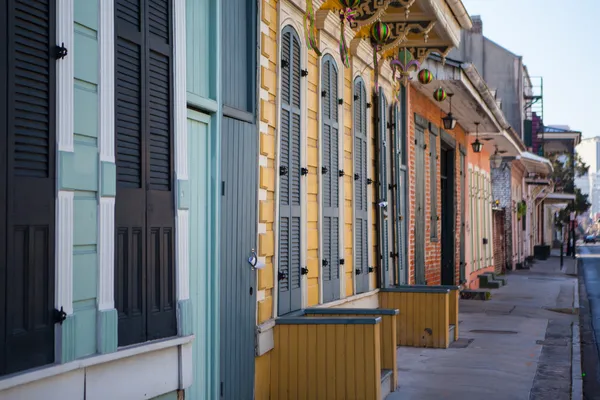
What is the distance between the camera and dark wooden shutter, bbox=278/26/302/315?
7988 millimetres

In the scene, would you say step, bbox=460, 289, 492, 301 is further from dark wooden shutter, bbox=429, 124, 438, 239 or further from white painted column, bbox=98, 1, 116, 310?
white painted column, bbox=98, 1, 116, 310

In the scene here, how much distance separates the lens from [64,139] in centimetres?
442

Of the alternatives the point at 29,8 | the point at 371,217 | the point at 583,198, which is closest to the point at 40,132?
the point at 29,8

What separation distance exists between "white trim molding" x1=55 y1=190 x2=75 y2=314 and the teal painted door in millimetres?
1721

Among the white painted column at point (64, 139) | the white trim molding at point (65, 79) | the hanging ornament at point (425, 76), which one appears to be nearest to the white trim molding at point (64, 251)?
the white painted column at point (64, 139)

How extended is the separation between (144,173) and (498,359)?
6.88 metres

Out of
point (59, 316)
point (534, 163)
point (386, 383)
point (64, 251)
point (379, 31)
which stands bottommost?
point (386, 383)

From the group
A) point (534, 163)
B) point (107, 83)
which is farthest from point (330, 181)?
point (534, 163)

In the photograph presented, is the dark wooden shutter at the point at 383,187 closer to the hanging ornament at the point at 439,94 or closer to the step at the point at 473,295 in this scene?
the hanging ornament at the point at 439,94

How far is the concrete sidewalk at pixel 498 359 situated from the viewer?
8.82 m

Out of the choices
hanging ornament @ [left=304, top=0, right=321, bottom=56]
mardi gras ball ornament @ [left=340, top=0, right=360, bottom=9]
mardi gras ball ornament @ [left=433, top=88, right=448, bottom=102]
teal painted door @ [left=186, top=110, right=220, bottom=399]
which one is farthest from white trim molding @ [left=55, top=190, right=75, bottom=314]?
mardi gras ball ornament @ [left=433, top=88, right=448, bottom=102]

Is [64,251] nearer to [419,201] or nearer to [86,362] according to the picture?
[86,362]

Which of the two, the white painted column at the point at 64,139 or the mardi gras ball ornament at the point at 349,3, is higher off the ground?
the mardi gras ball ornament at the point at 349,3

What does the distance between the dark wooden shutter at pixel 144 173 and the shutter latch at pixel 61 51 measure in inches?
23.9
